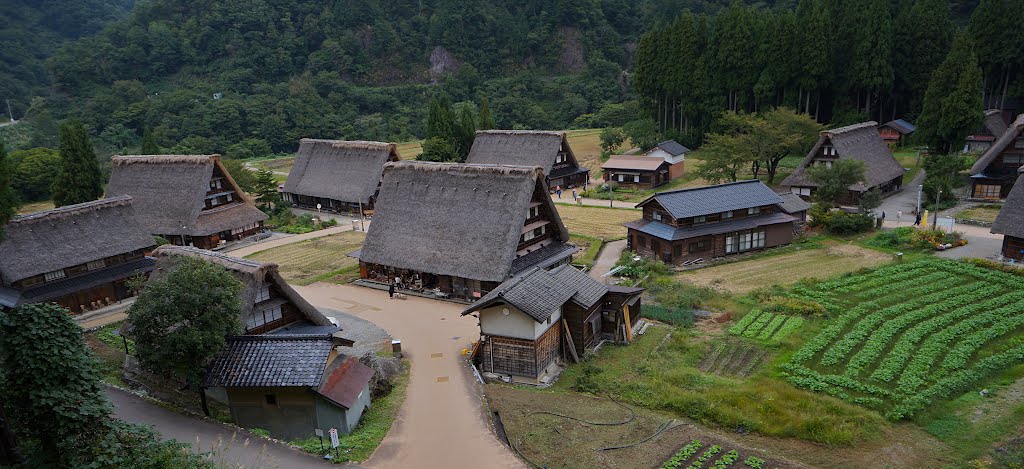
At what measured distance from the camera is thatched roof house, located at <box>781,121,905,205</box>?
42.2m

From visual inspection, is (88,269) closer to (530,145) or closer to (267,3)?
(530,145)

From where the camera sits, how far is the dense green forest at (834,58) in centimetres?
5153

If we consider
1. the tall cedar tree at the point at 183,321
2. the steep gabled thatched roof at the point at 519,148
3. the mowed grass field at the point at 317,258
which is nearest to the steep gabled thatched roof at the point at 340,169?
the mowed grass field at the point at 317,258

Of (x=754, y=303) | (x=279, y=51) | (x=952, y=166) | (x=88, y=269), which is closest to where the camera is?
(x=754, y=303)

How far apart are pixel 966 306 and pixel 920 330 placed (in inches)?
151

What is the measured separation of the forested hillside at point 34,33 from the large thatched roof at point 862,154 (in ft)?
276

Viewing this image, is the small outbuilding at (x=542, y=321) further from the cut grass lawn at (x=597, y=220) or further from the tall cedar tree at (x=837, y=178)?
the tall cedar tree at (x=837, y=178)

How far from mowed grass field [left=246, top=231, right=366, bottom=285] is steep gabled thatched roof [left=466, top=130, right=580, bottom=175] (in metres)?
13.4

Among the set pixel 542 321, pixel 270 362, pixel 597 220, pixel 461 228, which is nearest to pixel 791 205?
pixel 597 220

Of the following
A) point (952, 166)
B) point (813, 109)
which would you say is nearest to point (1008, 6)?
point (813, 109)

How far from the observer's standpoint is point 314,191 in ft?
162

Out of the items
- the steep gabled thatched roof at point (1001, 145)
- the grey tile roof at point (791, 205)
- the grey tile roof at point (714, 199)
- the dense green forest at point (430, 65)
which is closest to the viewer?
the grey tile roof at point (714, 199)

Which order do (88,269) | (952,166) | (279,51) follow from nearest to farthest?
(88,269)
(952,166)
(279,51)

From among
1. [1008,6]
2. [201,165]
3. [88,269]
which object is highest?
[1008,6]
